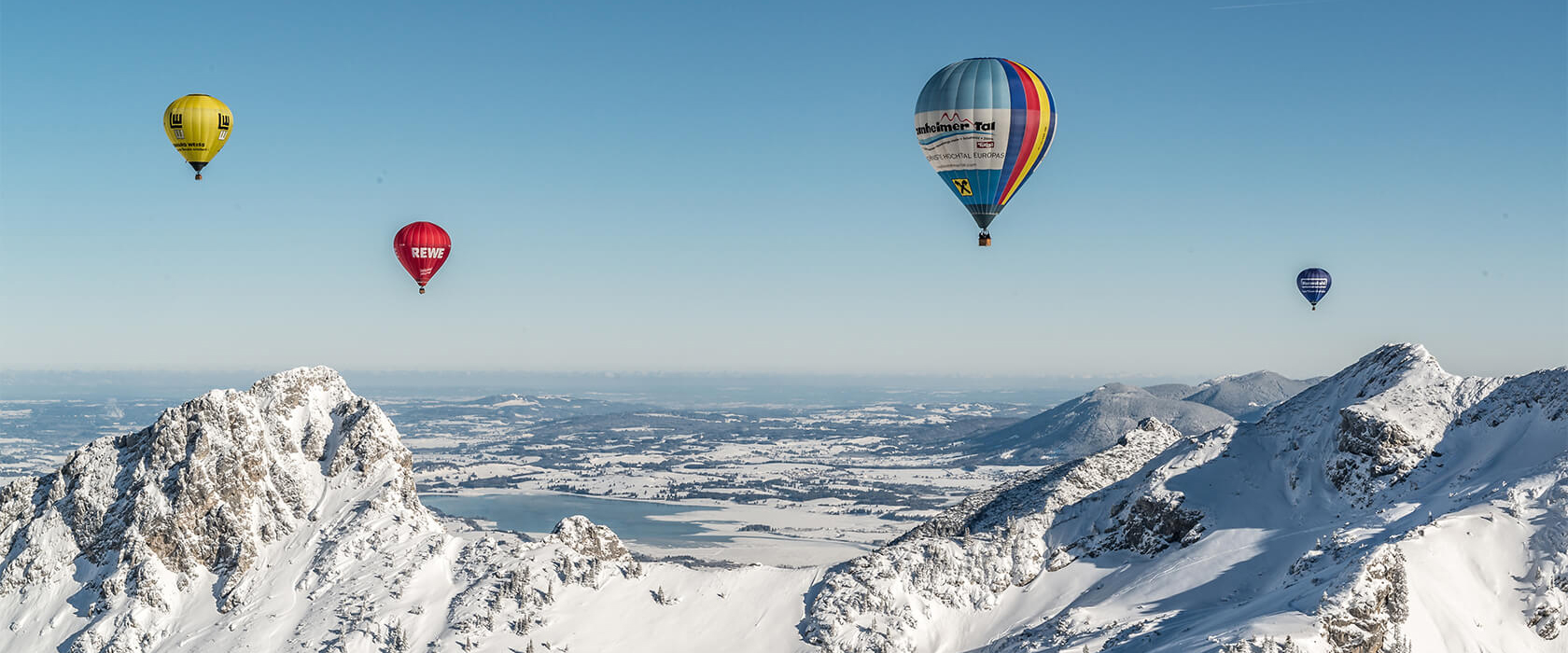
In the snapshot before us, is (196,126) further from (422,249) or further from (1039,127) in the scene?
(1039,127)

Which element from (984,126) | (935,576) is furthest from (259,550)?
(984,126)

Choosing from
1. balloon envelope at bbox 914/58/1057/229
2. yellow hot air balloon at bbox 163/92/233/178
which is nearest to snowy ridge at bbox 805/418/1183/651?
balloon envelope at bbox 914/58/1057/229

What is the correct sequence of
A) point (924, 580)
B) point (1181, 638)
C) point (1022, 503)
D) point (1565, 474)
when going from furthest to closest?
point (1022, 503)
point (924, 580)
point (1565, 474)
point (1181, 638)

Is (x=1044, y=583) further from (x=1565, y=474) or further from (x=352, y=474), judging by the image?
(x=352, y=474)

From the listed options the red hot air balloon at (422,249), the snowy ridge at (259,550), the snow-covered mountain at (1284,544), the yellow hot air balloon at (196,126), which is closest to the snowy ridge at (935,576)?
the snow-covered mountain at (1284,544)

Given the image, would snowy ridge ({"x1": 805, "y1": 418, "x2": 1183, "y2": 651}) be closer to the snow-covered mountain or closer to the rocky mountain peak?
the snow-covered mountain

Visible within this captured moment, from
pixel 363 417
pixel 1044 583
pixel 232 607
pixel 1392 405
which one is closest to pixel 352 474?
pixel 363 417
